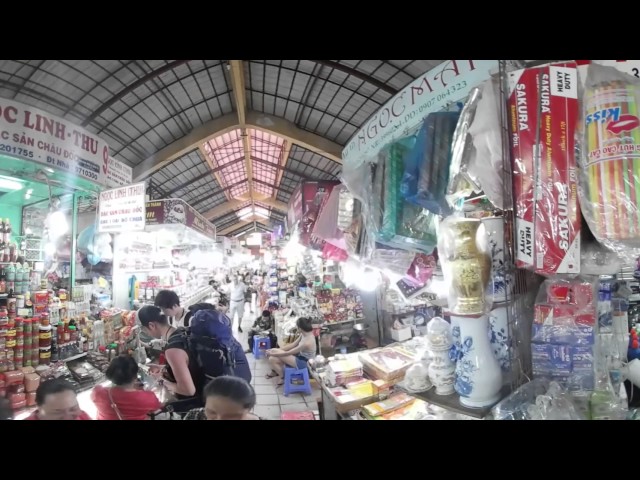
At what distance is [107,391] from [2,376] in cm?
162

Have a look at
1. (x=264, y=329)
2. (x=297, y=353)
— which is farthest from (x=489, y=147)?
(x=264, y=329)

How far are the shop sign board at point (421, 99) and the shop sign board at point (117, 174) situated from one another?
1.99 meters

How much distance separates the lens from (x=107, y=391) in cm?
81

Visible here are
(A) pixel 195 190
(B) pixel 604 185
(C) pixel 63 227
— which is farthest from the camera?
(A) pixel 195 190

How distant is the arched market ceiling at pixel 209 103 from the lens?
1.43m

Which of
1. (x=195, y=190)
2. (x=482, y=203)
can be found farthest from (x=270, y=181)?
(x=482, y=203)

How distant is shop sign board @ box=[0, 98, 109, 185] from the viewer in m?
1.33

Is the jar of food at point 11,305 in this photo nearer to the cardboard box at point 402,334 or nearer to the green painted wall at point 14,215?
the green painted wall at point 14,215

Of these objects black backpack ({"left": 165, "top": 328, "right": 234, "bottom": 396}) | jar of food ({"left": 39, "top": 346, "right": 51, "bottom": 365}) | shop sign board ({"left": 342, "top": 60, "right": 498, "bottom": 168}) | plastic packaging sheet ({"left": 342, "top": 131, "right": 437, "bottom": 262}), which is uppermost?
shop sign board ({"left": 342, "top": 60, "right": 498, "bottom": 168})

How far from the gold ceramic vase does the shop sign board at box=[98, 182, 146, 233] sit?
2593 mm


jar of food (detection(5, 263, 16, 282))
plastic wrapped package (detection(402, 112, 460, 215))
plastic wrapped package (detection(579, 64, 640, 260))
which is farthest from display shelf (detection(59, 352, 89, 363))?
plastic wrapped package (detection(579, 64, 640, 260))

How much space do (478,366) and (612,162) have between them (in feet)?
1.51

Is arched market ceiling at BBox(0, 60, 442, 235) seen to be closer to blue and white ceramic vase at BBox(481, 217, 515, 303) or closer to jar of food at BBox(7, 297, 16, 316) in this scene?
blue and white ceramic vase at BBox(481, 217, 515, 303)
